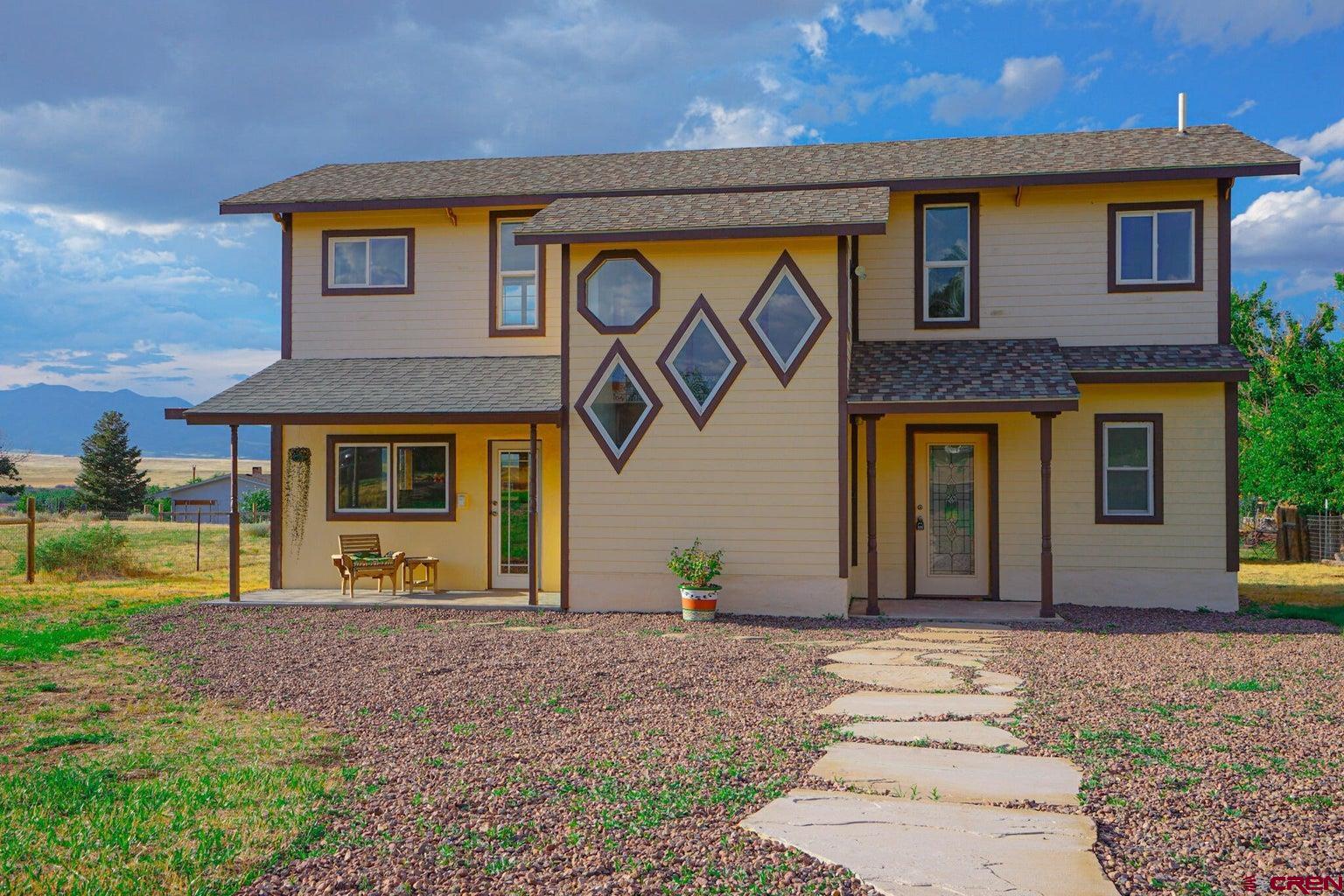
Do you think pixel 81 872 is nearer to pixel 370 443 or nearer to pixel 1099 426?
pixel 370 443

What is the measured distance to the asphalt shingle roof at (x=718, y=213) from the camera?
467 inches

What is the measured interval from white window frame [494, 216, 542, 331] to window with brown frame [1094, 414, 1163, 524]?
7548 millimetres

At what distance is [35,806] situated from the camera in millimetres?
4953

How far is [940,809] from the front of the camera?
4754 millimetres

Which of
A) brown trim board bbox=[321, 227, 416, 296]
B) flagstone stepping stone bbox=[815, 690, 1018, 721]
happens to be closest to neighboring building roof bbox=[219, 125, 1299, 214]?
brown trim board bbox=[321, 227, 416, 296]

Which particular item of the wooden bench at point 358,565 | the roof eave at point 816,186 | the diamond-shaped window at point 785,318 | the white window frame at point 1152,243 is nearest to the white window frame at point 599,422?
the diamond-shaped window at point 785,318

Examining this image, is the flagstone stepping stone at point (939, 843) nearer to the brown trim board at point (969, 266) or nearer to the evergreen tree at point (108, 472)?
the brown trim board at point (969, 266)

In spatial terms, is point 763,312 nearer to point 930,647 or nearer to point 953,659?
point 930,647

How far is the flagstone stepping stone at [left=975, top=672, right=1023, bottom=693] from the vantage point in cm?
774

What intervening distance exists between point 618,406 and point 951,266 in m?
4.87

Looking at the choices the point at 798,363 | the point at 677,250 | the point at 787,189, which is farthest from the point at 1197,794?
the point at 787,189

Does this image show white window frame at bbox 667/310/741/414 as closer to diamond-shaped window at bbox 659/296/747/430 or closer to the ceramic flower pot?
diamond-shaped window at bbox 659/296/747/430

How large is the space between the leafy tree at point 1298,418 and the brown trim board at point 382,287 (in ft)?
52.7

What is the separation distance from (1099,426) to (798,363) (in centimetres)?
415
